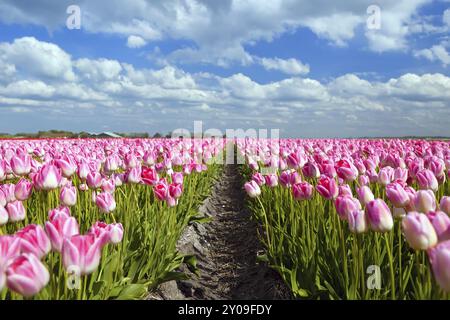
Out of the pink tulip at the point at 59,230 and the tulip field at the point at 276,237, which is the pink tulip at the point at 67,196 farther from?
the pink tulip at the point at 59,230

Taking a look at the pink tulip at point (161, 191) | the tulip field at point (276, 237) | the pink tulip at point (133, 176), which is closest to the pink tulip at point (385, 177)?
the tulip field at point (276, 237)

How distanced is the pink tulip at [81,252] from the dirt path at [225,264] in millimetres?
2106

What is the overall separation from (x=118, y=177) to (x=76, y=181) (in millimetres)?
1420

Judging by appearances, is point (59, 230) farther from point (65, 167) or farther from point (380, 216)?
point (65, 167)

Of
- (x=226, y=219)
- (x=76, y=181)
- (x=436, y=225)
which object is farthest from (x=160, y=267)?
(x=226, y=219)

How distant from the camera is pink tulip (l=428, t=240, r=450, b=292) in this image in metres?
1.74

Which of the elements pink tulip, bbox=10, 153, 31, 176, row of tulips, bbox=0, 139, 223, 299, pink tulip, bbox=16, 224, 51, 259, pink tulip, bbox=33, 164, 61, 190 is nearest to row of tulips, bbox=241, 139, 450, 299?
row of tulips, bbox=0, 139, 223, 299

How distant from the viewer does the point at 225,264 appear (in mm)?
5891

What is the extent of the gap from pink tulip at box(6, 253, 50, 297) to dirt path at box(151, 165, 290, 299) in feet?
7.61

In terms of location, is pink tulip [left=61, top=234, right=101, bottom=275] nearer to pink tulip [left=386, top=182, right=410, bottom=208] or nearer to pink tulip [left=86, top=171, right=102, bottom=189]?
pink tulip [left=386, top=182, right=410, bottom=208]

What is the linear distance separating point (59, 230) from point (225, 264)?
13.1 feet

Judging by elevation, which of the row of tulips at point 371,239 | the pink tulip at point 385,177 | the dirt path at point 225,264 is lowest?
the dirt path at point 225,264

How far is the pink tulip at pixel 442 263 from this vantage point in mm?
1744
